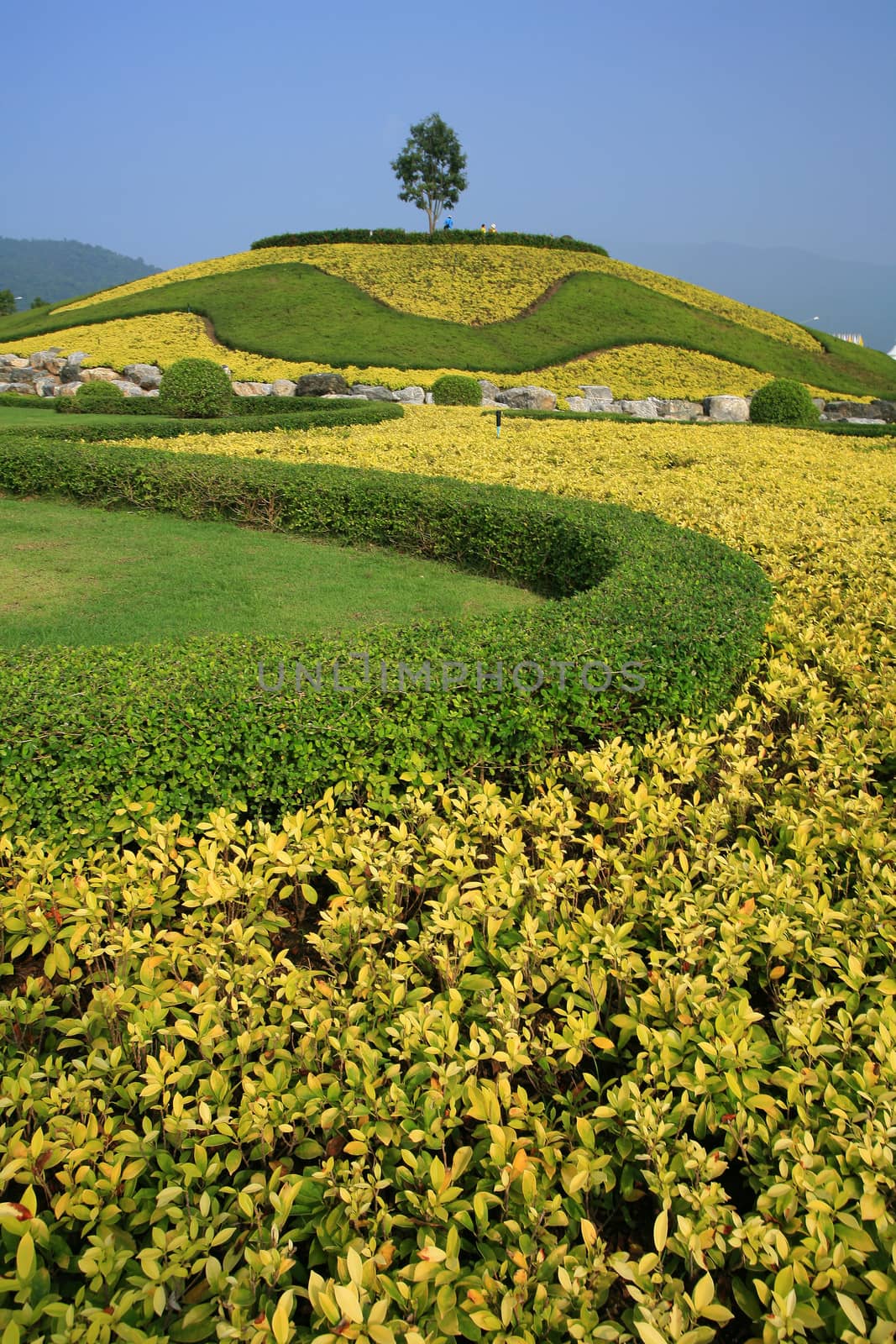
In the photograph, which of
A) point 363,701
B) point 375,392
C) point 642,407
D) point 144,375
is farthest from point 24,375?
point 363,701

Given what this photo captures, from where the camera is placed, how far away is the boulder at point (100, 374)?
2214 centimetres

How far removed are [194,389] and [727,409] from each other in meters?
12.8

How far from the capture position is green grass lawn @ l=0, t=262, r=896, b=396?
82.8 ft

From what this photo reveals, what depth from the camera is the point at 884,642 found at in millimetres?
4547

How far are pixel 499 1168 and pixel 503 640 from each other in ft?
8.75

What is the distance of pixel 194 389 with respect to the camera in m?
16.7

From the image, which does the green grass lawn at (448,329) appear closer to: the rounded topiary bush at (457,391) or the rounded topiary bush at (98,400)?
the rounded topiary bush at (457,391)

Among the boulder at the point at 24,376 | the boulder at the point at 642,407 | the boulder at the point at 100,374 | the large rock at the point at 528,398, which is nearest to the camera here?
the large rock at the point at 528,398

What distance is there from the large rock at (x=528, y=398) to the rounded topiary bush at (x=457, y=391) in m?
1.18

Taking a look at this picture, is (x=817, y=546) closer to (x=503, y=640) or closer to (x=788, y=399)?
(x=503, y=640)

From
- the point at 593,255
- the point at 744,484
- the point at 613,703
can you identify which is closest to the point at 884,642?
the point at 613,703

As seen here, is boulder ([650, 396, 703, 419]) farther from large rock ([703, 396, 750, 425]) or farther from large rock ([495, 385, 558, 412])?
large rock ([495, 385, 558, 412])

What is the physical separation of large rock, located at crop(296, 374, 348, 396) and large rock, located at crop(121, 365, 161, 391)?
12.6 feet

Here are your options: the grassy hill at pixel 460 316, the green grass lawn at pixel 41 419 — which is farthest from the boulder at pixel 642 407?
the green grass lawn at pixel 41 419
